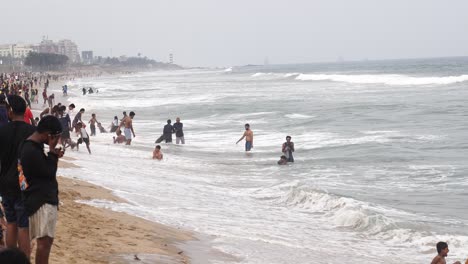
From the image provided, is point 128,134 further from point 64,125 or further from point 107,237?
point 107,237

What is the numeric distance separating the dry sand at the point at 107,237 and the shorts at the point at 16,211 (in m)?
1.34

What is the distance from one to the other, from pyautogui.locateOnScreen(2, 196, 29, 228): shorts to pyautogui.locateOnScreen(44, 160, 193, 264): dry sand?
134 centimetres

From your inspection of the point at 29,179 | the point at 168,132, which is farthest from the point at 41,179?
the point at 168,132

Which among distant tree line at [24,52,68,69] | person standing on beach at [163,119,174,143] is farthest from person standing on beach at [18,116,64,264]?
distant tree line at [24,52,68,69]

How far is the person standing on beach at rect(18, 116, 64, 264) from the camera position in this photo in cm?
525

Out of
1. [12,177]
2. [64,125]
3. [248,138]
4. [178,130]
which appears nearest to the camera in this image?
[12,177]

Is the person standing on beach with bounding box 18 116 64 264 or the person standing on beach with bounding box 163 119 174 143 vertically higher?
the person standing on beach with bounding box 18 116 64 264

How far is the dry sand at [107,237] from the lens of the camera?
7.67 meters

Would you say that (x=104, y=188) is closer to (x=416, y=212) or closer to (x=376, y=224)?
(x=376, y=224)

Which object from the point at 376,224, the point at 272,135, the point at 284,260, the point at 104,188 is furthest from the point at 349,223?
the point at 272,135

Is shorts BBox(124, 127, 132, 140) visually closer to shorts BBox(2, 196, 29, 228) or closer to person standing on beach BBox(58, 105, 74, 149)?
person standing on beach BBox(58, 105, 74, 149)

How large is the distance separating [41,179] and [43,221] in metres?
0.34

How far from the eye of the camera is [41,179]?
5.33 m

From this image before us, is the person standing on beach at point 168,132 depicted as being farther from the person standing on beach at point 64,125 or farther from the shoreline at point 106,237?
the shoreline at point 106,237
